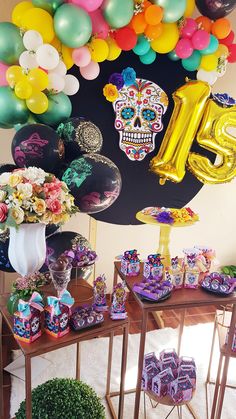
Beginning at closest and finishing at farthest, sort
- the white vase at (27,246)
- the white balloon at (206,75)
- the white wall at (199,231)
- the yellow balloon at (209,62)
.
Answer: the white vase at (27,246)
the yellow balloon at (209,62)
the white balloon at (206,75)
the white wall at (199,231)

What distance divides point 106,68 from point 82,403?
6.90ft

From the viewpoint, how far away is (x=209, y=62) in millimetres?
2678

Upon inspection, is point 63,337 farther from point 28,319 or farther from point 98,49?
point 98,49

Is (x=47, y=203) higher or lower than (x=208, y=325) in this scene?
higher

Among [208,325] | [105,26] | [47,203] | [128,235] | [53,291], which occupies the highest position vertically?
[105,26]

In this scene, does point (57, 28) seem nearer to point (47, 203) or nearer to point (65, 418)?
point (47, 203)

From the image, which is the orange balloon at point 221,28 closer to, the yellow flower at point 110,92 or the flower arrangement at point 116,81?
the flower arrangement at point 116,81

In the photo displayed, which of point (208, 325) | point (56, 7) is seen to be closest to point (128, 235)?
point (208, 325)

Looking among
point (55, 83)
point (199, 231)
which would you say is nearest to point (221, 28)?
point (55, 83)

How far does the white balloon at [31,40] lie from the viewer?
201 cm

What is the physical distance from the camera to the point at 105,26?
224 centimetres

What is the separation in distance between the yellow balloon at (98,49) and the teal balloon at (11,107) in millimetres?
533

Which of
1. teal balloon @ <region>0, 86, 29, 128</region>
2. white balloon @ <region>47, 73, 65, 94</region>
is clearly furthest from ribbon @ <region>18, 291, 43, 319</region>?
white balloon @ <region>47, 73, 65, 94</region>

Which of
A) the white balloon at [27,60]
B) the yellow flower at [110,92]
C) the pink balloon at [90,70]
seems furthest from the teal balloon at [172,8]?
the white balloon at [27,60]
